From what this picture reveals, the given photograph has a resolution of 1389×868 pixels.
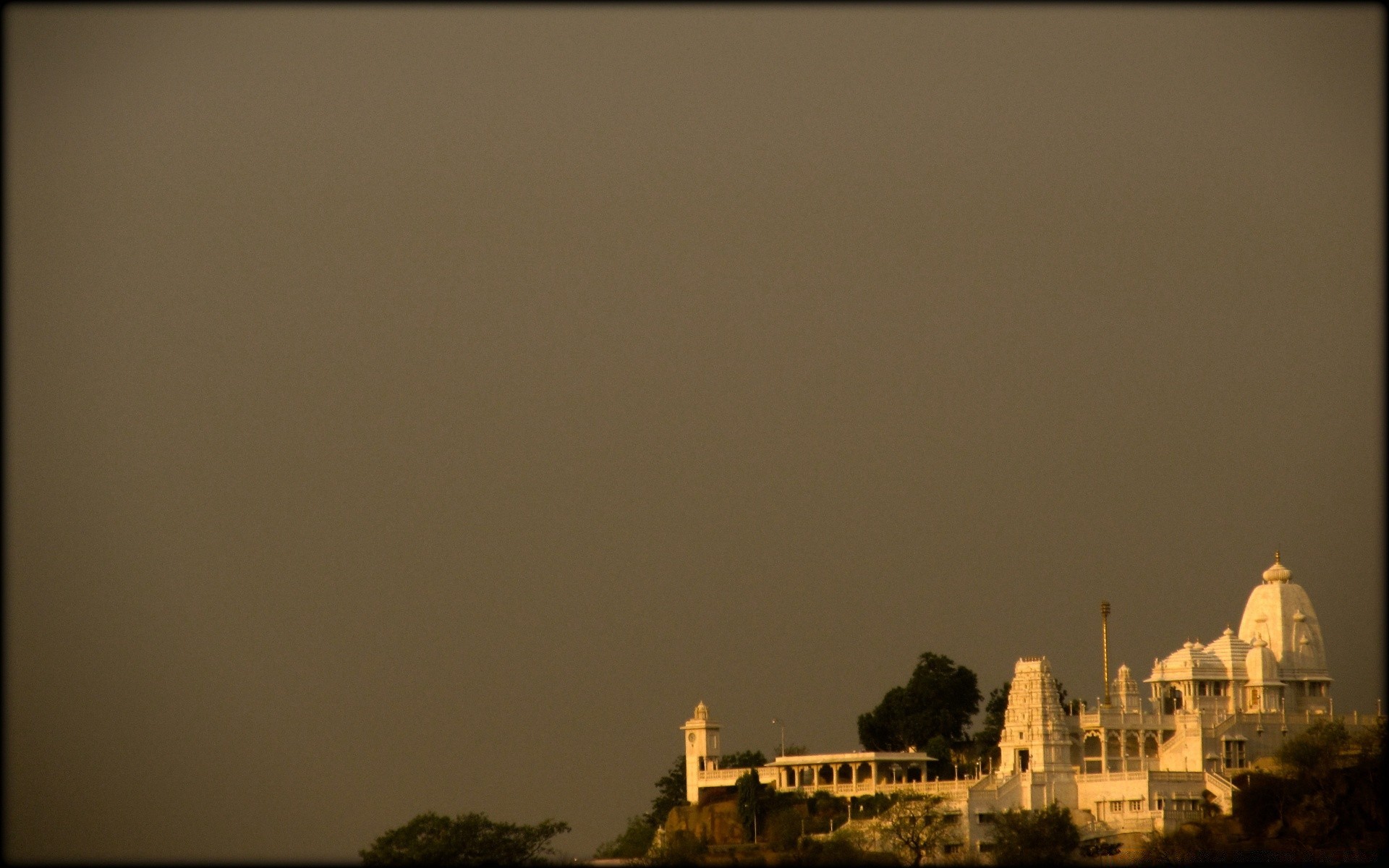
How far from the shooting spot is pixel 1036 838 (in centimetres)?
8775

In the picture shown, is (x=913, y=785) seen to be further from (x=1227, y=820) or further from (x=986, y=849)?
(x=1227, y=820)

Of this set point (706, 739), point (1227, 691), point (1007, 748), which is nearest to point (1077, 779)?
point (1007, 748)

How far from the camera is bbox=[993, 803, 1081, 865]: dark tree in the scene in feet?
286

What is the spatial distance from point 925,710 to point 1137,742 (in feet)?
37.3

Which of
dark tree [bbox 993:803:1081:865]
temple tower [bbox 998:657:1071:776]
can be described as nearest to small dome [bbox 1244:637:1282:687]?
temple tower [bbox 998:657:1071:776]

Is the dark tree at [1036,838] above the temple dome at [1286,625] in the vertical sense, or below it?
below

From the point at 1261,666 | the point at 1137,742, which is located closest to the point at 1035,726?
the point at 1137,742

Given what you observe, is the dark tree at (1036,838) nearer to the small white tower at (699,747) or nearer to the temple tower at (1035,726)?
the temple tower at (1035,726)

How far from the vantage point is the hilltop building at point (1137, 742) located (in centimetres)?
9031

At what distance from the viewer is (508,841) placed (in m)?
96.0

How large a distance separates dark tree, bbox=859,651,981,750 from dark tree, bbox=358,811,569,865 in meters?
15.8

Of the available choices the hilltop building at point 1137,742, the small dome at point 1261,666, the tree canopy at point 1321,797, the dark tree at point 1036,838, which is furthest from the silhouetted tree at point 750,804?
the small dome at point 1261,666

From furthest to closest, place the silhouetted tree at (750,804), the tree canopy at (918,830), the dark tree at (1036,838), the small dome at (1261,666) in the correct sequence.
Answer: the small dome at (1261,666)
the silhouetted tree at (750,804)
the tree canopy at (918,830)
the dark tree at (1036,838)

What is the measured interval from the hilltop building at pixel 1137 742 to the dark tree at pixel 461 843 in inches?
316
